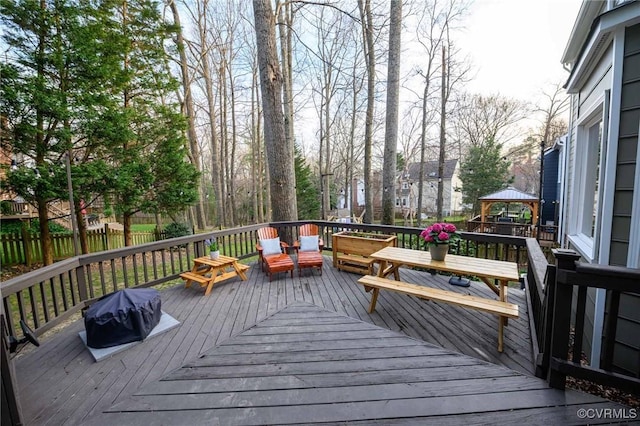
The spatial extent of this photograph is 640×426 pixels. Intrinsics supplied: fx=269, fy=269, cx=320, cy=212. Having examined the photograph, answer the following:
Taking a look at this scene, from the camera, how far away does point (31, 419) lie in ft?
5.71

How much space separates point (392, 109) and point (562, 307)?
5661 mm

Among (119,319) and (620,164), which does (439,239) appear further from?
(119,319)

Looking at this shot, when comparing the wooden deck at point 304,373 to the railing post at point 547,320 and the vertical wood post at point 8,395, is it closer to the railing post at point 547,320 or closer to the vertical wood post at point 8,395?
the railing post at point 547,320

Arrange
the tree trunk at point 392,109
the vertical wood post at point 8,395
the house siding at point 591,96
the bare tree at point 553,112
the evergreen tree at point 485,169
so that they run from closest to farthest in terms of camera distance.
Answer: the vertical wood post at point 8,395 → the house siding at point 591,96 → the tree trunk at point 392,109 → the bare tree at point 553,112 → the evergreen tree at point 485,169

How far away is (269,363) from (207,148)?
21.9 m

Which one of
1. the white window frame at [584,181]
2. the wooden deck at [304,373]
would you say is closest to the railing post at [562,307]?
the wooden deck at [304,373]

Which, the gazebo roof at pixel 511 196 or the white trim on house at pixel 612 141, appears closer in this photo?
the white trim on house at pixel 612 141

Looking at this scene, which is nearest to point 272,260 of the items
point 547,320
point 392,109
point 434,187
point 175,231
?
point 547,320

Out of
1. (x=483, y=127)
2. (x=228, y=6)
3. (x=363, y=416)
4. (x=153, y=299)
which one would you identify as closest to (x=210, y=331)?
(x=153, y=299)

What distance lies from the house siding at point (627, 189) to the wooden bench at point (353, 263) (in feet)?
9.14

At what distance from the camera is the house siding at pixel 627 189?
86.4 inches

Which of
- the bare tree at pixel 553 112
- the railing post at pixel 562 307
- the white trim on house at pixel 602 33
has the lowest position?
the railing post at pixel 562 307

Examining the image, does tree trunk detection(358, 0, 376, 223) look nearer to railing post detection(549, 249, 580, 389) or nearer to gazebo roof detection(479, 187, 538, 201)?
gazebo roof detection(479, 187, 538, 201)

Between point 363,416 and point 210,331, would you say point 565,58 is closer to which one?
point 363,416
